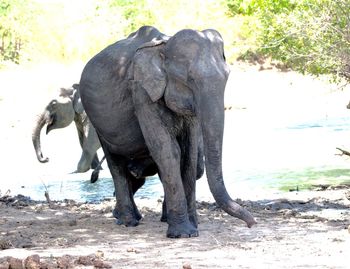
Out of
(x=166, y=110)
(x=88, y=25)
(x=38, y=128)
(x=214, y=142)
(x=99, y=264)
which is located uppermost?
(x=166, y=110)

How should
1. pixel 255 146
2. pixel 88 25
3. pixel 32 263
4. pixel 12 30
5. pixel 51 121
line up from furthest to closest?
1. pixel 88 25
2. pixel 12 30
3. pixel 255 146
4. pixel 51 121
5. pixel 32 263

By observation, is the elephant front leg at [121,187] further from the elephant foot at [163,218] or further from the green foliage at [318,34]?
the green foliage at [318,34]

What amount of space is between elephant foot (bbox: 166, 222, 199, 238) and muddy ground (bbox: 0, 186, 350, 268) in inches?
4.1

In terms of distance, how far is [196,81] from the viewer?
8984 mm

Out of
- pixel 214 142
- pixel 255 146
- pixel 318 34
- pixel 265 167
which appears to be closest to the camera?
pixel 214 142

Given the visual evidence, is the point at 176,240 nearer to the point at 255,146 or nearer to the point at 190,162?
the point at 190,162

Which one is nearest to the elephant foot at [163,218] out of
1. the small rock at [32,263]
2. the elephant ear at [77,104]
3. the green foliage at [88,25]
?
the small rock at [32,263]

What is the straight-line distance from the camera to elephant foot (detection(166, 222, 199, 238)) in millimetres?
9453

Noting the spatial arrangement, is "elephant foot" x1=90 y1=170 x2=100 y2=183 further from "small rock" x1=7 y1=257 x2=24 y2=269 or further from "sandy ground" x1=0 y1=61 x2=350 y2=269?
"small rock" x1=7 y1=257 x2=24 y2=269

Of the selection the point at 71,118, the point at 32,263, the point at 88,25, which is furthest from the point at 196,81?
the point at 88,25

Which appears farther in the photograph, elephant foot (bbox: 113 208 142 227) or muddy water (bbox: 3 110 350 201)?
muddy water (bbox: 3 110 350 201)

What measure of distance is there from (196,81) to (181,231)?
1.47 meters

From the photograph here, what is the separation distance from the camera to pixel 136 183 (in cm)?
Answer: 1130

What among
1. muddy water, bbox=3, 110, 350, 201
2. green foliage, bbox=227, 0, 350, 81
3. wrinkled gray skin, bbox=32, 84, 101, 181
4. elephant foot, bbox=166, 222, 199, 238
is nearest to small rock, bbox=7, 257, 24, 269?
elephant foot, bbox=166, 222, 199, 238
